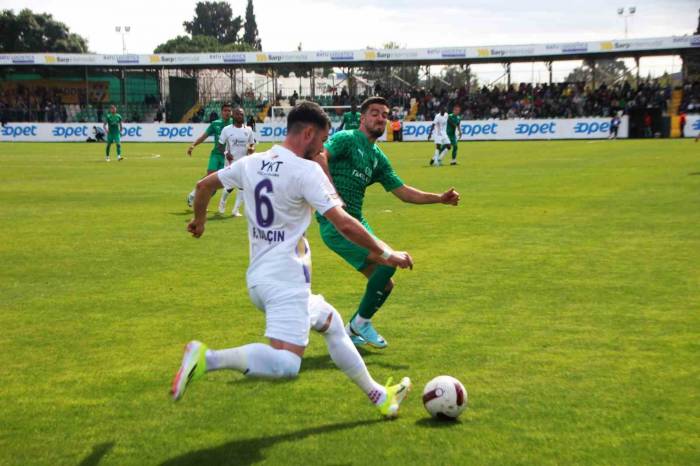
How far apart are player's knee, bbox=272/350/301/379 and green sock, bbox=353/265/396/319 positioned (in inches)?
105

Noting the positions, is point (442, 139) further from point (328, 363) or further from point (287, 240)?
point (287, 240)

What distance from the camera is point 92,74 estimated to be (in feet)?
238

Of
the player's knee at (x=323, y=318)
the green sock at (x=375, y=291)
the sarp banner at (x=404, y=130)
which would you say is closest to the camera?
the player's knee at (x=323, y=318)

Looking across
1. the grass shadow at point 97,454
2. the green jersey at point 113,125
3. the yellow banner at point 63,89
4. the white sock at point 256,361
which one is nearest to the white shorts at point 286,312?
the white sock at point 256,361

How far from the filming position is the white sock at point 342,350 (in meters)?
5.57

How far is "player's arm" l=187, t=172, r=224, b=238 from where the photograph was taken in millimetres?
5707

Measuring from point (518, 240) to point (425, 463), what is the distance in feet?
30.3

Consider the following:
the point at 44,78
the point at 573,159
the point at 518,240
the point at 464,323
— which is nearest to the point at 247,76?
the point at 44,78

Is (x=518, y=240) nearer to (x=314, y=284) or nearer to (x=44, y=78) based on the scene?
(x=314, y=284)

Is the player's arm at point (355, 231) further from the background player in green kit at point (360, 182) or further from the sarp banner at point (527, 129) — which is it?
the sarp banner at point (527, 129)

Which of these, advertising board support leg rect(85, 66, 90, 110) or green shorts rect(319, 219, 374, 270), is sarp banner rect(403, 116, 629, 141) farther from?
green shorts rect(319, 219, 374, 270)

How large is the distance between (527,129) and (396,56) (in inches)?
521

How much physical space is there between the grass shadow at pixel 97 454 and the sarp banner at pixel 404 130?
4257cm

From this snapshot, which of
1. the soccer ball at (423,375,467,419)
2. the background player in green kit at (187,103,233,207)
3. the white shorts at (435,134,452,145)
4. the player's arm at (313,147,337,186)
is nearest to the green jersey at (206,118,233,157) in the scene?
the background player in green kit at (187,103,233,207)
